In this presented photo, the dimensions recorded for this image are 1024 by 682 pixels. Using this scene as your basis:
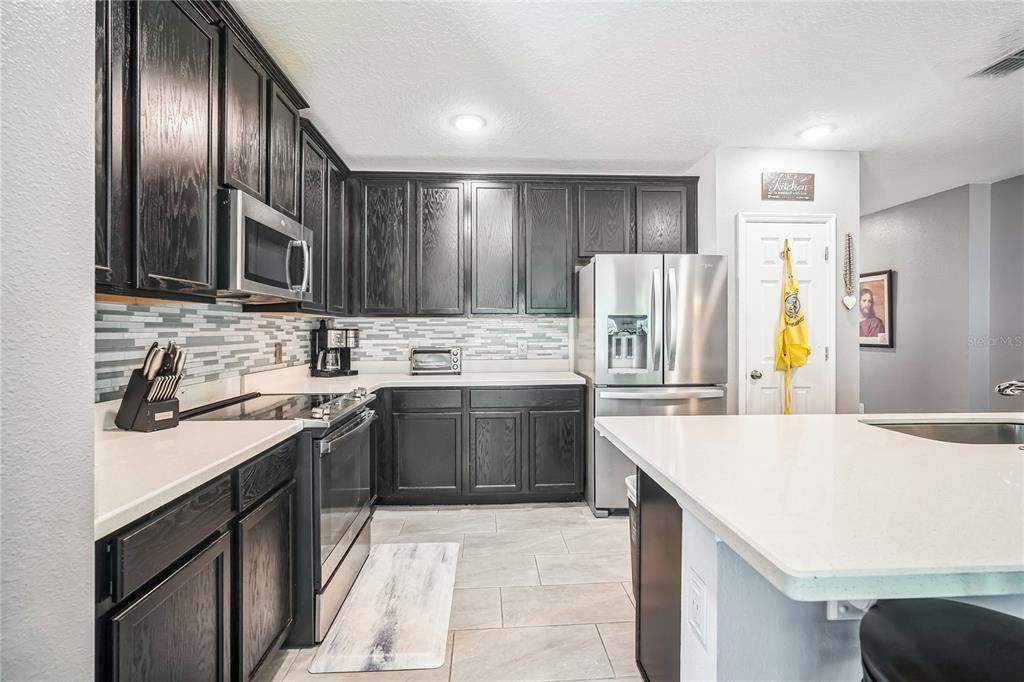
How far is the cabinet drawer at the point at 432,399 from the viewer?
347 cm

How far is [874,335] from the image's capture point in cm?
525

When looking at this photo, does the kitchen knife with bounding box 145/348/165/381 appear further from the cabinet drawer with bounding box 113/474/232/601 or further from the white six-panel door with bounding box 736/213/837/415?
the white six-panel door with bounding box 736/213/837/415

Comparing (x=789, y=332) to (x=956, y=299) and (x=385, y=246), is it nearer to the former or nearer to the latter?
(x=956, y=299)

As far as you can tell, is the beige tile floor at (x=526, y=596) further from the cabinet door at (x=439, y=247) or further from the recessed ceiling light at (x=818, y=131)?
the recessed ceiling light at (x=818, y=131)

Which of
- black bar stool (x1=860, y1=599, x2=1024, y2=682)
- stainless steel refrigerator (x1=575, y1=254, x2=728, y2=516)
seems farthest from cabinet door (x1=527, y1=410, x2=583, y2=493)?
black bar stool (x1=860, y1=599, x2=1024, y2=682)

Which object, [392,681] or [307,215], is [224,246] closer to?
[307,215]

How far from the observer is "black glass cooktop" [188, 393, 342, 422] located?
202 cm

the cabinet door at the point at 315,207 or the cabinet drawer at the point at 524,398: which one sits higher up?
the cabinet door at the point at 315,207

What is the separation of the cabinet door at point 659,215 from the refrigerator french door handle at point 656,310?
57 centimetres

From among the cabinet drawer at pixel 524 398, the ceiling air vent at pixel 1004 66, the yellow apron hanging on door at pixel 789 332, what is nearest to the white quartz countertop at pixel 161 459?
the cabinet drawer at pixel 524 398

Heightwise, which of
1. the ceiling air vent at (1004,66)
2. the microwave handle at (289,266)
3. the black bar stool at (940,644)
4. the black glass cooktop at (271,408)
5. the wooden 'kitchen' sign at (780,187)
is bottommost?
the black bar stool at (940,644)

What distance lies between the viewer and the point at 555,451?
3.53 metres

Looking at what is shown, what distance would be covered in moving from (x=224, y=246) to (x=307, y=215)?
1.09m

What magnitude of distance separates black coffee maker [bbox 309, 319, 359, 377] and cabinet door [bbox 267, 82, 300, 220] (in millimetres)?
1217
